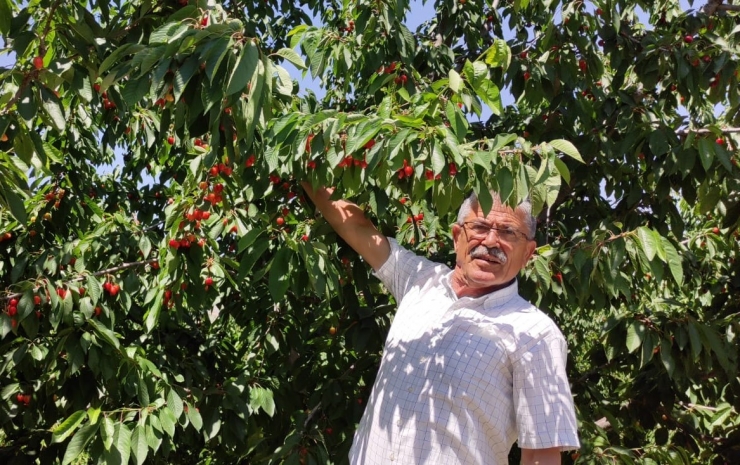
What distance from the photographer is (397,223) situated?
315cm

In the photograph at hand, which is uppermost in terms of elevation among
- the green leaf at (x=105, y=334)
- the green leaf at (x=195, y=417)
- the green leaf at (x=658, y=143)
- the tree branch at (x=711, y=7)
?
the tree branch at (x=711, y=7)

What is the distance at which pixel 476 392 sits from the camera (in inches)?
78.3

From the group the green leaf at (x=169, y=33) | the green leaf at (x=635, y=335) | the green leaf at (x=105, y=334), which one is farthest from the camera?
the green leaf at (x=635, y=335)

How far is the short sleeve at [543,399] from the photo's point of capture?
1935 mm

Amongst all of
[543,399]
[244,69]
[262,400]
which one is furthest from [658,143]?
[244,69]

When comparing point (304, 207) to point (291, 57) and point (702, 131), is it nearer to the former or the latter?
point (291, 57)

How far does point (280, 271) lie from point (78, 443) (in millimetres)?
753

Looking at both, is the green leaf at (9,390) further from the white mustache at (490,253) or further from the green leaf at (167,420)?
the white mustache at (490,253)

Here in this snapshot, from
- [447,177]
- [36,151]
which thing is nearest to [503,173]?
[447,177]

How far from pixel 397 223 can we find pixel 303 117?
3.51 feet

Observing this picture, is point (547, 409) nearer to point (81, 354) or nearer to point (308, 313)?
point (81, 354)

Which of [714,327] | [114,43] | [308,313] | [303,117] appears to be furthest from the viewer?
[308,313]

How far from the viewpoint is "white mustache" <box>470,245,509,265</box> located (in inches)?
85.0

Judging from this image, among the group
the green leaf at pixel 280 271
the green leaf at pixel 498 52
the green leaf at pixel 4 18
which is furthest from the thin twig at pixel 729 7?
the green leaf at pixel 4 18
